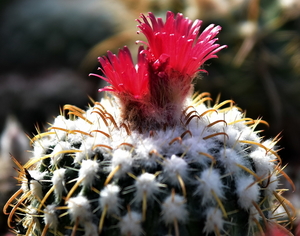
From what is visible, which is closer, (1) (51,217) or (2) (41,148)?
(1) (51,217)

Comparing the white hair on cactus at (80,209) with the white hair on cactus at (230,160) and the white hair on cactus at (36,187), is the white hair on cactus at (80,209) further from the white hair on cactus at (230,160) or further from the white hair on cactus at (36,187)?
the white hair on cactus at (230,160)

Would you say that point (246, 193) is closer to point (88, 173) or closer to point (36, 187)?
point (88, 173)

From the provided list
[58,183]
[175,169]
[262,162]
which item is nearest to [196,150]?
[175,169]

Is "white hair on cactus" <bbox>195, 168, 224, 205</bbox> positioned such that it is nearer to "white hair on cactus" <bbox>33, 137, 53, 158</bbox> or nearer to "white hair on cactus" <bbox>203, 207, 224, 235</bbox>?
"white hair on cactus" <bbox>203, 207, 224, 235</bbox>

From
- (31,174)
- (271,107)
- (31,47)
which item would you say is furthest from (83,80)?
(31,174)

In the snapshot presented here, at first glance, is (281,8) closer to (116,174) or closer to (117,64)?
(117,64)
